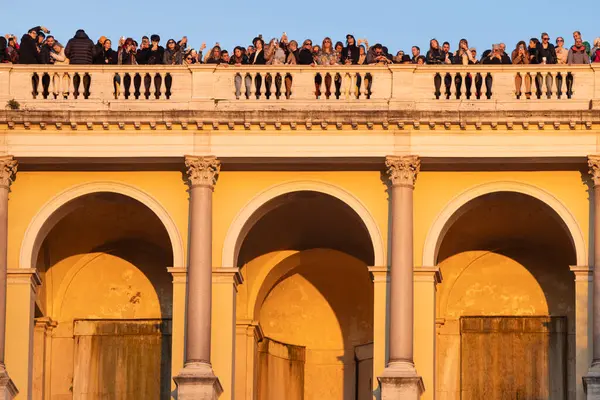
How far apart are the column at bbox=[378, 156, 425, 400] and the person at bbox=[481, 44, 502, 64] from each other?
9.65 ft

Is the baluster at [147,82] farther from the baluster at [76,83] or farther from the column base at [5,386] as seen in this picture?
the column base at [5,386]

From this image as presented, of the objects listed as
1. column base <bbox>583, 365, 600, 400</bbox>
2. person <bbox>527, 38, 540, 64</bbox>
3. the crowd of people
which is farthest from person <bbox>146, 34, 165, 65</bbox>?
column base <bbox>583, 365, 600, 400</bbox>

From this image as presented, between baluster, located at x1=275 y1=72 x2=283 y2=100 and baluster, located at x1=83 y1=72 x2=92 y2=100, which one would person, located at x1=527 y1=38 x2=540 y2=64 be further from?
baluster, located at x1=83 y1=72 x2=92 y2=100

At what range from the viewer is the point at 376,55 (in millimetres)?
52219

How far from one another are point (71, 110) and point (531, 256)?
11598 mm

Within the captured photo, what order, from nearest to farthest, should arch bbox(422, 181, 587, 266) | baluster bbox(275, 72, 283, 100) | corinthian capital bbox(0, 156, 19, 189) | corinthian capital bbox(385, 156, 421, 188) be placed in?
corinthian capital bbox(385, 156, 421, 188) < arch bbox(422, 181, 587, 266) < corinthian capital bbox(0, 156, 19, 189) < baluster bbox(275, 72, 283, 100)

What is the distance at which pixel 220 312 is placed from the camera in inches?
2015

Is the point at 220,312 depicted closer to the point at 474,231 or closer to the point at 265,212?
the point at 265,212

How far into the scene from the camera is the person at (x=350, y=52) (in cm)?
5228

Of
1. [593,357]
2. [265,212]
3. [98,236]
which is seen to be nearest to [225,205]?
[265,212]

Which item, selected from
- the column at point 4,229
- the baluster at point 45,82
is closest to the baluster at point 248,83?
the baluster at point 45,82

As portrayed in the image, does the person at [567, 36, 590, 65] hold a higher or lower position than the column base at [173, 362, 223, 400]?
higher

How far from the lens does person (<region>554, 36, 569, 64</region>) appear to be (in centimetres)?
5178

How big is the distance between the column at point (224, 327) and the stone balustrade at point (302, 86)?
3.74m
